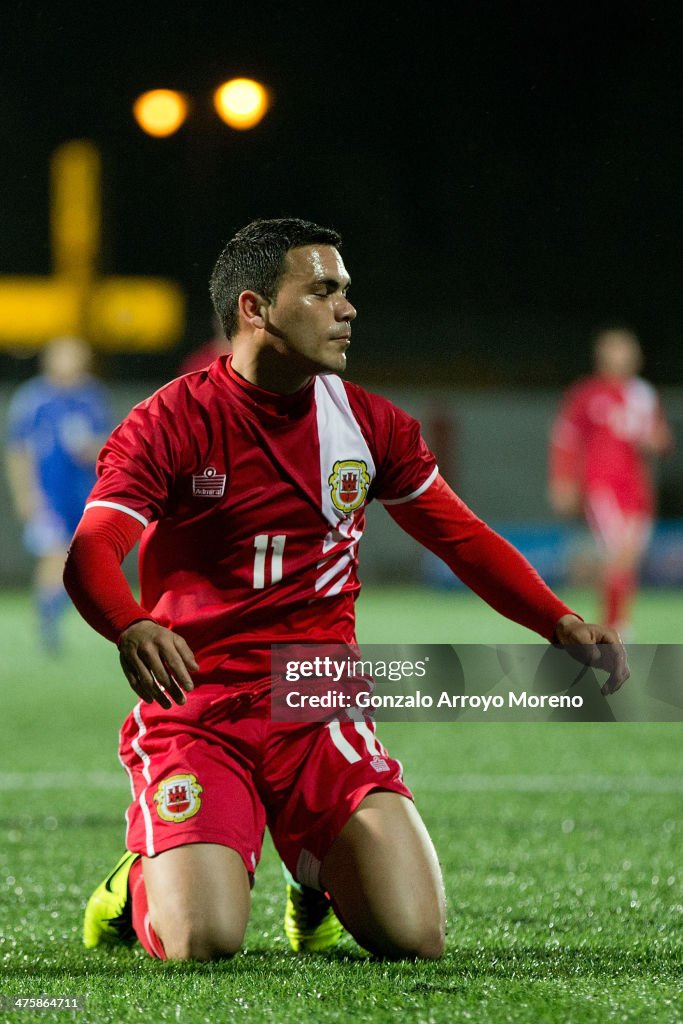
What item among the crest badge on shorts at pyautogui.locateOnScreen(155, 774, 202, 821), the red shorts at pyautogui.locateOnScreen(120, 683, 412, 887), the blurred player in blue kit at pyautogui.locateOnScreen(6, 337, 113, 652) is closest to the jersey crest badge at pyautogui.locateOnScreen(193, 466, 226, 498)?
the red shorts at pyautogui.locateOnScreen(120, 683, 412, 887)

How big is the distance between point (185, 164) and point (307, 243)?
13469 mm

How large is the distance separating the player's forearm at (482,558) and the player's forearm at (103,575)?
23.8 inches

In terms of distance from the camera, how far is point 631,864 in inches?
130

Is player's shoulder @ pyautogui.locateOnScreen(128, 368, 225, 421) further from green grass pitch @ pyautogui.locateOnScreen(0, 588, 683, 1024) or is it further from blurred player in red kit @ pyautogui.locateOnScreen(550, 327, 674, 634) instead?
blurred player in red kit @ pyautogui.locateOnScreen(550, 327, 674, 634)

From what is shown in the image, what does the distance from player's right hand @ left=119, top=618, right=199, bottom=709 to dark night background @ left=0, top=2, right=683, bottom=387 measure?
4.51 m

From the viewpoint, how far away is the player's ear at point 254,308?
249 cm

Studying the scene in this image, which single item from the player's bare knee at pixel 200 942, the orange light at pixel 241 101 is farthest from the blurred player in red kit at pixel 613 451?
the player's bare knee at pixel 200 942

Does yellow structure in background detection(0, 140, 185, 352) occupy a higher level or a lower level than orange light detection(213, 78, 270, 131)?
higher

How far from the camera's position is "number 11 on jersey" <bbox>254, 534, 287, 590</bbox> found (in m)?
2.52

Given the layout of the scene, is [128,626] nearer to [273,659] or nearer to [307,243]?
[273,659]

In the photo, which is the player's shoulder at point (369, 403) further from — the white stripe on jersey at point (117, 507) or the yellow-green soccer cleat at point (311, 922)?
the yellow-green soccer cleat at point (311, 922)

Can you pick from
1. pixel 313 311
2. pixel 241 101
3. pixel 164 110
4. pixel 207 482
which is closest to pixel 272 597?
pixel 207 482

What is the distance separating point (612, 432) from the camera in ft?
29.1

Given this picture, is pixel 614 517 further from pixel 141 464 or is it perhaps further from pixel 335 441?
pixel 141 464
